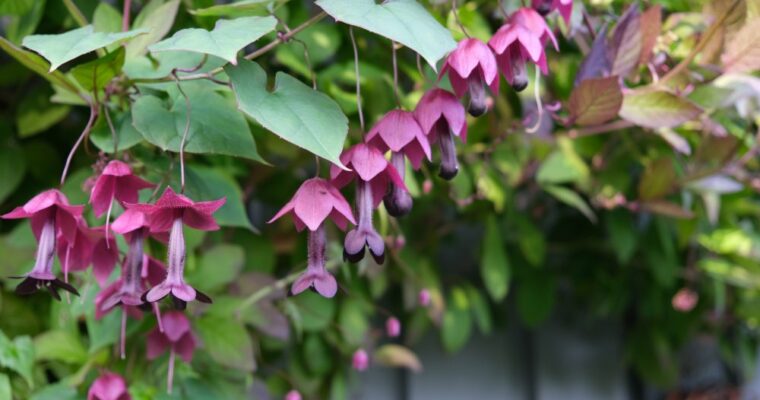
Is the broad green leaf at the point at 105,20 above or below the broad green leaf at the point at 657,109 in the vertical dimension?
above

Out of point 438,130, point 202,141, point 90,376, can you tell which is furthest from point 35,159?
point 438,130

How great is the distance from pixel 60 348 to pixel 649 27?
2.29 feet

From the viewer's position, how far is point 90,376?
0.90 meters

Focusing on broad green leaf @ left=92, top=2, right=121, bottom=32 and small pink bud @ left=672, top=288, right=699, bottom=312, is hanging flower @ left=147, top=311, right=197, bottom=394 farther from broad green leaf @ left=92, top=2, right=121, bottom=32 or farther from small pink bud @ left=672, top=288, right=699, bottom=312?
small pink bud @ left=672, top=288, right=699, bottom=312

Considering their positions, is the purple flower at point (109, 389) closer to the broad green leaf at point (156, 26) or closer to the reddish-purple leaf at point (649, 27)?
the broad green leaf at point (156, 26)

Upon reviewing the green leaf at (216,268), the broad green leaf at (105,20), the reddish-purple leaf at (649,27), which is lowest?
the green leaf at (216,268)

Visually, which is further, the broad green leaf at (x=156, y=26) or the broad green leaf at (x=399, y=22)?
the broad green leaf at (x=156, y=26)

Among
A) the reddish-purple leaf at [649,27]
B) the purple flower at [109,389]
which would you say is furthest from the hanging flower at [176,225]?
the reddish-purple leaf at [649,27]

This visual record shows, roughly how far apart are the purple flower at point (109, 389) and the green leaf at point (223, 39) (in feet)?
1.23

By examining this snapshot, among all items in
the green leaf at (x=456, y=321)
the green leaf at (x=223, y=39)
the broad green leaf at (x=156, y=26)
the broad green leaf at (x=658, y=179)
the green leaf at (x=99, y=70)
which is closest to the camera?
the green leaf at (x=223, y=39)

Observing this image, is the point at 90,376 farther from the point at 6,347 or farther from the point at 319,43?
the point at 319,43

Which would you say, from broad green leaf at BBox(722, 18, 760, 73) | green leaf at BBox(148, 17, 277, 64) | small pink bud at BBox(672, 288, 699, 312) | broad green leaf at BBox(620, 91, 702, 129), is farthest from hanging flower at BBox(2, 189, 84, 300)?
small pink bud at BBox(672, 288, 699, 312)

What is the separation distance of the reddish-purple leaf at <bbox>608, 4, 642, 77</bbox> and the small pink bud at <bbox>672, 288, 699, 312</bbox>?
33.2 inches

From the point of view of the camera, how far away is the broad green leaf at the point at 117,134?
2.24 ft
